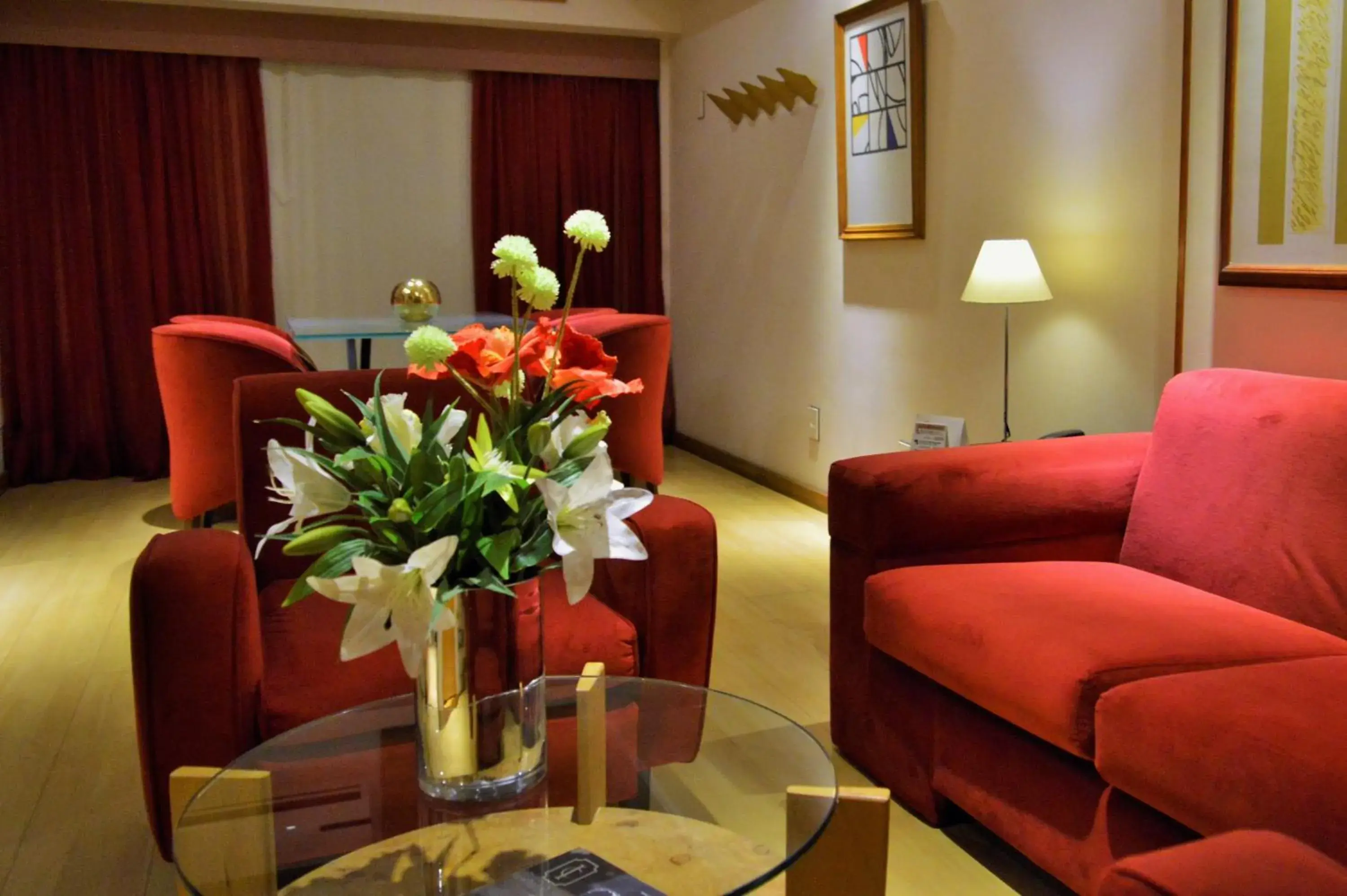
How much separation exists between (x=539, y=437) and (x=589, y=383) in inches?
3.7

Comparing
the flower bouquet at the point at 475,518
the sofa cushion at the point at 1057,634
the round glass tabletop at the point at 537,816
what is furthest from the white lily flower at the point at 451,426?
the sofa cushion at the point at 1057,634

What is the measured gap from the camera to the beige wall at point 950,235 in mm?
3064

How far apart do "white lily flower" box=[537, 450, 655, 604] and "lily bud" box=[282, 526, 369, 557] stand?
214 mm

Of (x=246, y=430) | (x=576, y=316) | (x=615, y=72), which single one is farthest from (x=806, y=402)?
(x=246, y=430)

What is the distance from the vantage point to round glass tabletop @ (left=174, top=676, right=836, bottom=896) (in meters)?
1.25

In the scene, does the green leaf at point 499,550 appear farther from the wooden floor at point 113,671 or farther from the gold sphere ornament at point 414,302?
the gold sphere ornament at point 414,302

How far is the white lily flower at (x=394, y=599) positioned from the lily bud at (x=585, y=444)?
0.63 feet

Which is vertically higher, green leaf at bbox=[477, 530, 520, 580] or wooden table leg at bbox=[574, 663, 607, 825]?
green leaf at bbox=[477, 530, 520, 580]

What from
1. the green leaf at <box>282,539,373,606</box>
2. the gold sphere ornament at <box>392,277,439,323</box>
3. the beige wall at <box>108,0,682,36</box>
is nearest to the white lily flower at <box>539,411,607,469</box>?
the green leaf at <box>282,539,373,606</box>

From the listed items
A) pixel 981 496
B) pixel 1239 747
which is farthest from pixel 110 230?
pixel 1239 747

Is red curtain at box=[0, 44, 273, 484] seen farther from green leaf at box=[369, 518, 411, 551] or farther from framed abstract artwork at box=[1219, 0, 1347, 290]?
green leaf at box=[369, 518, 411, 551]

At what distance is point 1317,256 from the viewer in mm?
2533

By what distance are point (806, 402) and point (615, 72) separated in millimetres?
2320

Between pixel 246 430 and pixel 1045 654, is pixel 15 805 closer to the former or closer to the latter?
pixel 246 430
